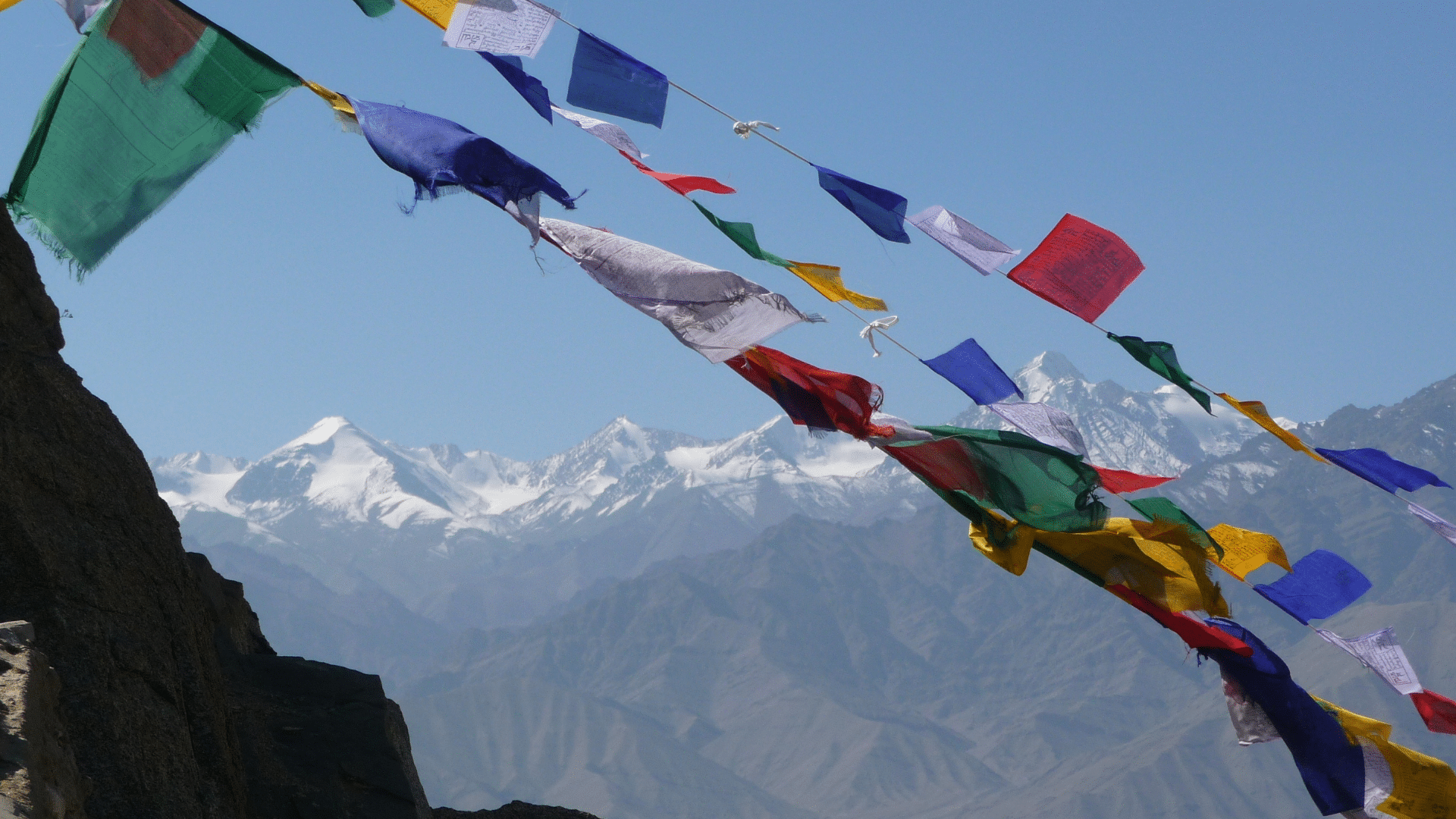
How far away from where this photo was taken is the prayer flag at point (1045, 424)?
958 cm

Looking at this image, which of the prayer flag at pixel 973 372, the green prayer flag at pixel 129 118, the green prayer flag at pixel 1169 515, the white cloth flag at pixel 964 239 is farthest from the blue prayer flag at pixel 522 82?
the green prayer flag at pixel 1169 515

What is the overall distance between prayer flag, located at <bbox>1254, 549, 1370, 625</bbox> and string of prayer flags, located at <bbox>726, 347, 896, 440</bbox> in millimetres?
3677

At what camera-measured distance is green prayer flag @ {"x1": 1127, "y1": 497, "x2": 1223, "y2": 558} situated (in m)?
9.71

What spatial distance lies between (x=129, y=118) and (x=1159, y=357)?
687 centimetres

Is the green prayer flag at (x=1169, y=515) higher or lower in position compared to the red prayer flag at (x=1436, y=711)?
higher

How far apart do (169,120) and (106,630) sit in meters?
3.74

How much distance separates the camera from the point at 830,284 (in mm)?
8617

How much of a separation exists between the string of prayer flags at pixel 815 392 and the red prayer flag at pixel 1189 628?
7.45ft

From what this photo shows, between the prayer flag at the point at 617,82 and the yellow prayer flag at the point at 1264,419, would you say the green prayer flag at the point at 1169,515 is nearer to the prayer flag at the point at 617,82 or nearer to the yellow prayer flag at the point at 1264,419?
the yellow prayer flag at the point at 1264,419

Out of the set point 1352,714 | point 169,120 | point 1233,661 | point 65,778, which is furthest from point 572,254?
point 1352,714

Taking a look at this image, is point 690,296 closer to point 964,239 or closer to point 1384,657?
point 964,239

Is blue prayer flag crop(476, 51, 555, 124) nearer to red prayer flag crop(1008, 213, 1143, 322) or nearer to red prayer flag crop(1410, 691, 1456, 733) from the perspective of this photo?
red prayer flag crop(1008, 213, 1143, 322)

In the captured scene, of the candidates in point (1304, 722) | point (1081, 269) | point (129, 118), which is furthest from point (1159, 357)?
point (129, 118)

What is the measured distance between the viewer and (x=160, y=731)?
264 inches
